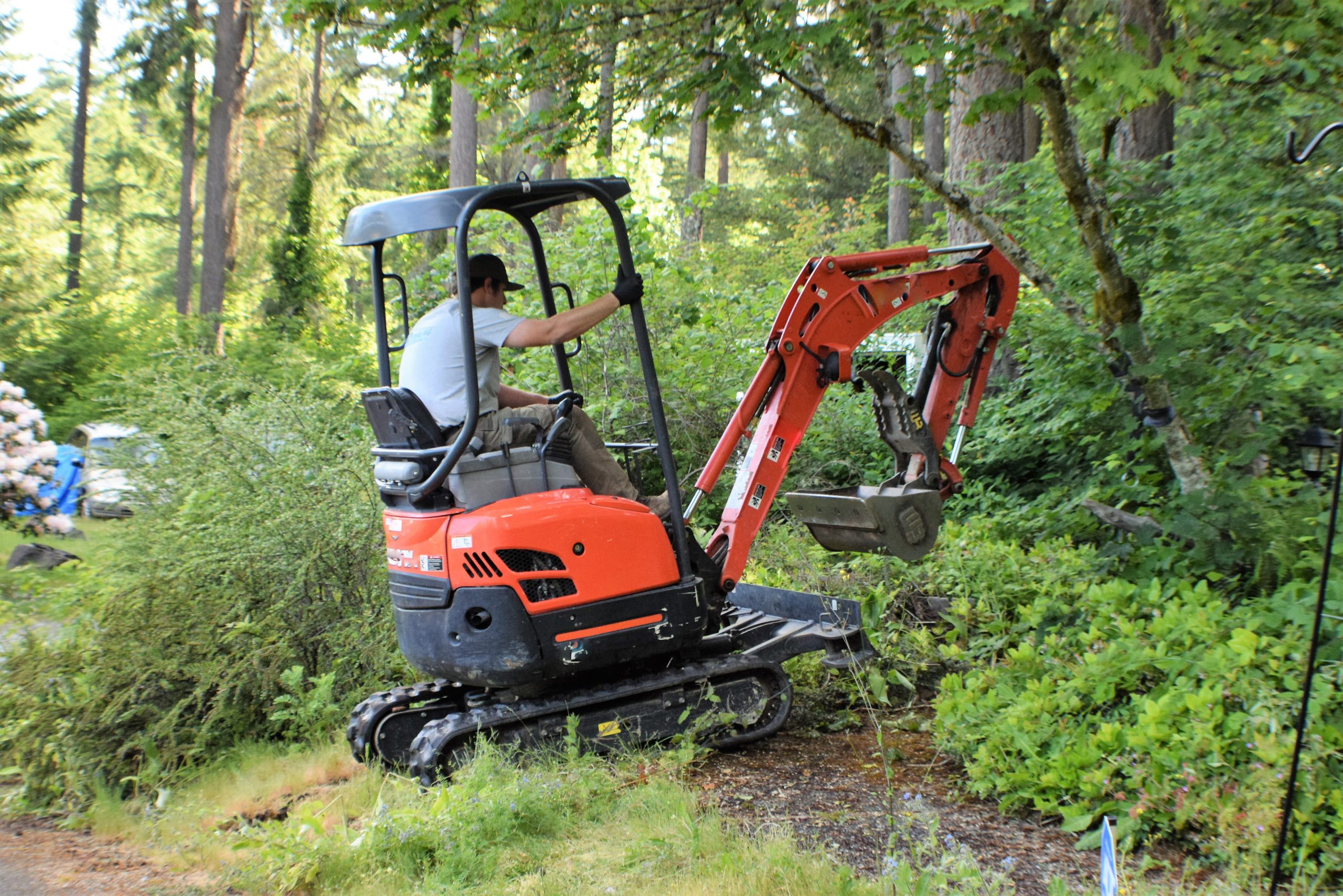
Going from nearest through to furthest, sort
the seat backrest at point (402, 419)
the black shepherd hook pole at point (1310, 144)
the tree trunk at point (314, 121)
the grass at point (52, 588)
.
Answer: the black shepherd hook pole at point (1310, 144) → the seat backrest at point (402, 419) → the grass at point (52, 588) → the tree trunk at point (314, 121)

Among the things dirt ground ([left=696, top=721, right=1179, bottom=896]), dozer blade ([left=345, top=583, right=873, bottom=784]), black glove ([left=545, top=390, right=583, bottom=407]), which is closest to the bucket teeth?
dozer blade ([left=345, top=583, right=873, bottom=784])

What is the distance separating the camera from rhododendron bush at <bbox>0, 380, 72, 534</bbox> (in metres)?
10.5

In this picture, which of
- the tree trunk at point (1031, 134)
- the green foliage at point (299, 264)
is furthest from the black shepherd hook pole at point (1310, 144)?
the green foliage at point (299, 264)

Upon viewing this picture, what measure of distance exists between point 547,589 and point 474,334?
122 cm

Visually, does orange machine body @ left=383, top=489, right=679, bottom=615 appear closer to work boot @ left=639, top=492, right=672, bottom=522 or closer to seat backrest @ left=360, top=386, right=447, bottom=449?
work boot @ left=639, top=492, right=672, bottom=522

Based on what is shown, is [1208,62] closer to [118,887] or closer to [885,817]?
[885,817]

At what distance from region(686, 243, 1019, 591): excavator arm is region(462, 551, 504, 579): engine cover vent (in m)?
1.20

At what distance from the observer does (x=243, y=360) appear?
1958 centimetres

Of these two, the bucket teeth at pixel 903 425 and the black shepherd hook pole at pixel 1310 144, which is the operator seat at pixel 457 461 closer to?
the bucket teeth at pixel 903 425

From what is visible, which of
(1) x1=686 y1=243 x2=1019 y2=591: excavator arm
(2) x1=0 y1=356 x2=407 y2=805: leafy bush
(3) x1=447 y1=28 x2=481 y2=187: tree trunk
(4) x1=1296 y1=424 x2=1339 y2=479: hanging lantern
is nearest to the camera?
(4) x1=1296 y1=424 x2=1339 y2=479: hanging lantern

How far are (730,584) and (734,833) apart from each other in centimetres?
168

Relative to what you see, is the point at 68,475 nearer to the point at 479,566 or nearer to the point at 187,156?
the point at 479,566

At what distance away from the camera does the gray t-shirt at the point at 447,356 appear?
4773mm

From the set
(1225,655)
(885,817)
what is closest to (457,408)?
(885,817)
